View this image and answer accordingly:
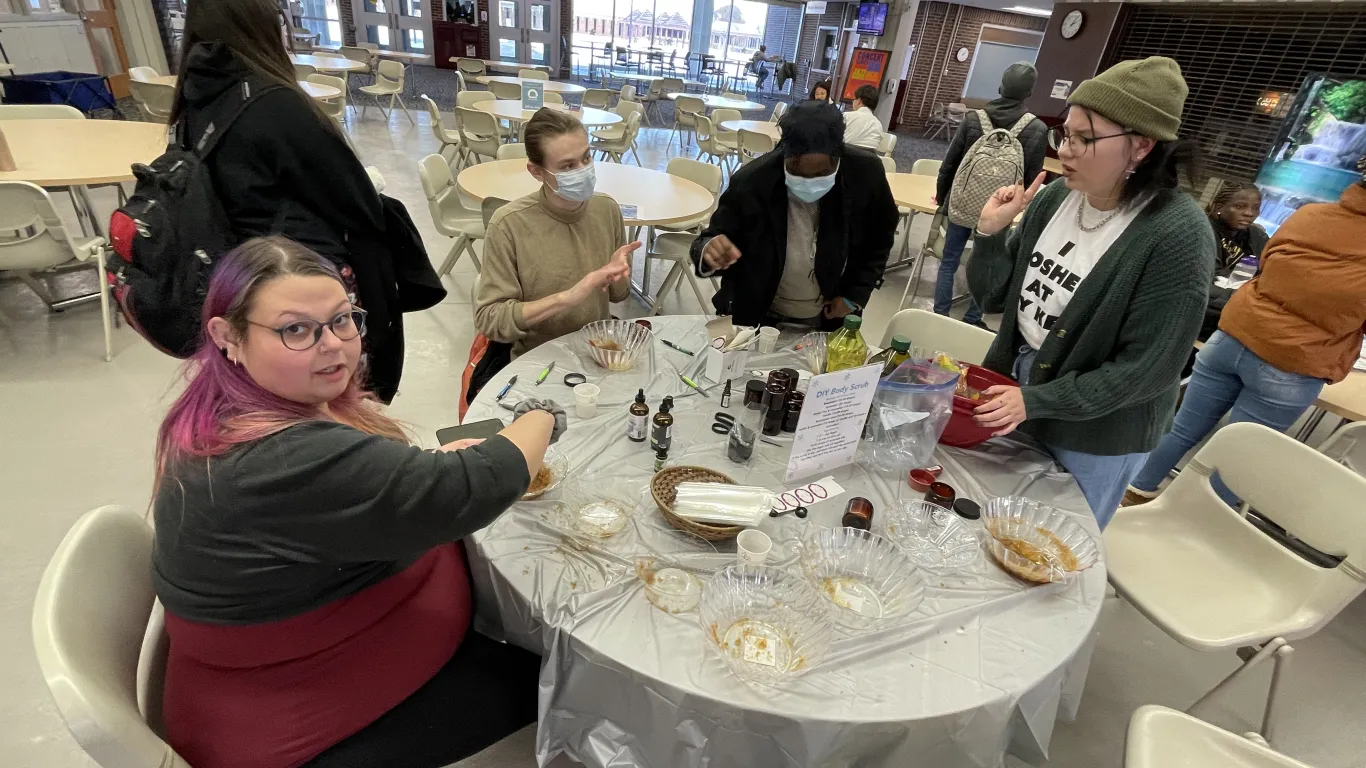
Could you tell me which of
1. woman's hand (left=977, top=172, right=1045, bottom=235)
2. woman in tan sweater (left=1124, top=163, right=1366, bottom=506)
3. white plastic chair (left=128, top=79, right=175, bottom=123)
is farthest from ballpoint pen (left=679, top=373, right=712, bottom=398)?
white plastic chair (left=128, top=79, right=175, bottom=123)

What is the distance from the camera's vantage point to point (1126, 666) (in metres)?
2.12

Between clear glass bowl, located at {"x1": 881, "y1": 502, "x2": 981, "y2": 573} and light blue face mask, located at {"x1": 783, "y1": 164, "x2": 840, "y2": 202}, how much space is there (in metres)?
1.10

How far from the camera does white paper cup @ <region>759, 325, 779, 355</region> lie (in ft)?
6.74

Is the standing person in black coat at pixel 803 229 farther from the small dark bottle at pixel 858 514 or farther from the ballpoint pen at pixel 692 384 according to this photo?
the small dark bottle at pixel 858 514

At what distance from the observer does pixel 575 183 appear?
2006mm

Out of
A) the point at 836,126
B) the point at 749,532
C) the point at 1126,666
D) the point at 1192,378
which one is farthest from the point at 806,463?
Answer: the point at 1192,378

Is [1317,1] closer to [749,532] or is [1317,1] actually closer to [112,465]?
[749,532]

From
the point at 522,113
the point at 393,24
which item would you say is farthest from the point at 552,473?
the point at 393,24

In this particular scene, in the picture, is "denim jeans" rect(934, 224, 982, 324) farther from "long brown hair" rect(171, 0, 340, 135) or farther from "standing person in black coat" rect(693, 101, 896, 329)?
"long brown hair" rect(171, 0, 340, 135)

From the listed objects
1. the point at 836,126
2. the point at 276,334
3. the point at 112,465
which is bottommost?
the point at 112,465

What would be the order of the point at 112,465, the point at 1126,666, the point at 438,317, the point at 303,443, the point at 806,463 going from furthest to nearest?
the point at 438,317 → the point at 112,465 → the point at 1126,666 → the point at 806,463 → the point at 303,443

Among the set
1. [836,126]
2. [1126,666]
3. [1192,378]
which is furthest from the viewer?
[1192,378]

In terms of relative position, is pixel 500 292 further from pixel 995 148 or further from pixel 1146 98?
pixel 995 148

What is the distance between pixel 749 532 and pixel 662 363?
0.82m
